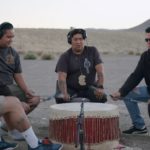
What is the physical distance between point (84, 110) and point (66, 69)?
1472mm

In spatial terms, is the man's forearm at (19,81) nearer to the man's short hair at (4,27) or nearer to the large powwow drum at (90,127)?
the man's short hair at (4,27)

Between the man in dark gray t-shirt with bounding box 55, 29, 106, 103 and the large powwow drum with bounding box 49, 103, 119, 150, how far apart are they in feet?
3.83

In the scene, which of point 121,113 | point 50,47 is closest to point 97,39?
point 50,47

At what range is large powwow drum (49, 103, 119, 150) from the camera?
6508mm

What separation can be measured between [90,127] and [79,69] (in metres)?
1.65

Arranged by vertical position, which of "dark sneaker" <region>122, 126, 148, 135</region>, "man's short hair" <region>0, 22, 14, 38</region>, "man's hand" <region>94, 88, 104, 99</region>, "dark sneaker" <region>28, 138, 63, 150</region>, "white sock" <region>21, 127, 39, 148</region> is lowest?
"dark sneaker" <region>122, 126, 148, 135</region>

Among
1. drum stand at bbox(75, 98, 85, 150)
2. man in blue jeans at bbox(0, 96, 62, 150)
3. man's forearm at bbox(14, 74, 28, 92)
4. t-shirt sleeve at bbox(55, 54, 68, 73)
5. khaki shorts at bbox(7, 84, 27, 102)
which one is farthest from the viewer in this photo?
t-shirt sleeve at bbox(55, 54, 68, 73)

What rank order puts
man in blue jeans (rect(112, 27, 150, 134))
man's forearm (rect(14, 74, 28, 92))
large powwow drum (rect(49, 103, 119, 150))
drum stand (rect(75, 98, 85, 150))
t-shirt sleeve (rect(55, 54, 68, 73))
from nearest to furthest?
drum stand (rect(75, 98, 85, 150)), large powwow drum (rect(49, 103, 119, 150)), man's forearm (rect(14, 74, 28, 92)), man in blue jeans (rect(112, 27, 150, 134)), t-shirt sleeve (rect(55, 54, 68, 73))

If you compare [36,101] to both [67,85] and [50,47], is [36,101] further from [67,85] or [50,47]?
[50,47]

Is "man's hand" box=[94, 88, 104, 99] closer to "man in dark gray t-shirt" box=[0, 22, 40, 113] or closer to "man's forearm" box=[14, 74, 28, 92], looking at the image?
"man in dark gray t-shirt" box=[0, 22, 40, 113]

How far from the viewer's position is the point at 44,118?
370 inches

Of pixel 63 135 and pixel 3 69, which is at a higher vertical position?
pixel 3 69

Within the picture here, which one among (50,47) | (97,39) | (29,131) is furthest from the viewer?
(97,39)

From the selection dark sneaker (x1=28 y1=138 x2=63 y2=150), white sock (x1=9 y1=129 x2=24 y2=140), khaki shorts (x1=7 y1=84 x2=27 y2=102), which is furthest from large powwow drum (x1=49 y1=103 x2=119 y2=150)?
khaki shorts (x1=7 y1=84 x2=27 y2=102)
